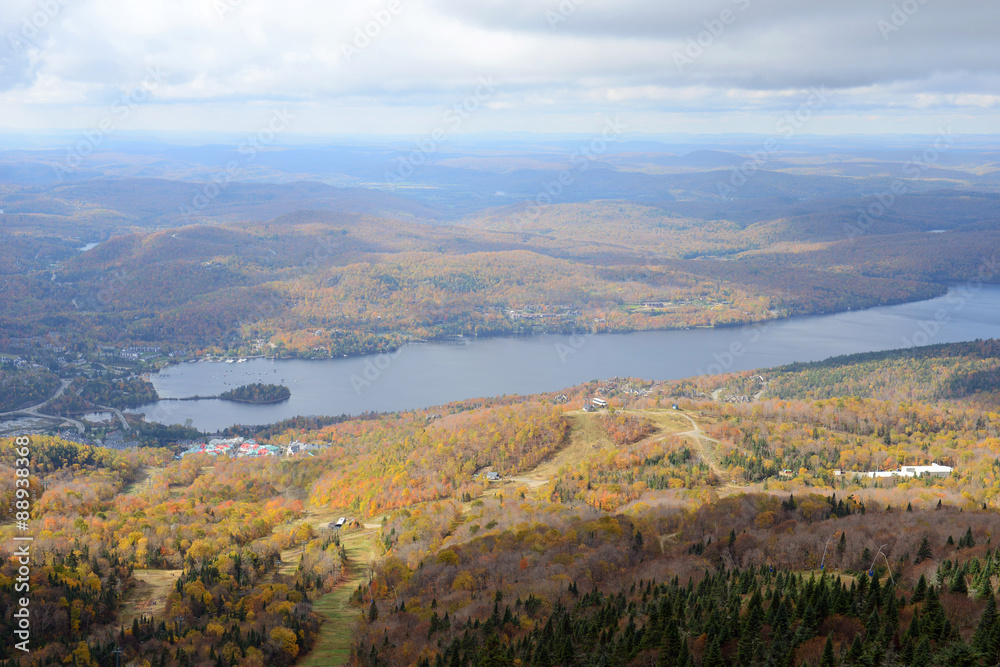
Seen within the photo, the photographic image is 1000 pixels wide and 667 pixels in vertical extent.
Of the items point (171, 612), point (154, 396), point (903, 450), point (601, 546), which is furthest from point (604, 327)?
point (171, 612)

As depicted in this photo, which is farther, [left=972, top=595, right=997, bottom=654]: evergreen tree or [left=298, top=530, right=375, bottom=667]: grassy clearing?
[left=298, top=530, right=375, bottom=667]: grassy clearing

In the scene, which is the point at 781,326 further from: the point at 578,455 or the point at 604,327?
the point at 578,455

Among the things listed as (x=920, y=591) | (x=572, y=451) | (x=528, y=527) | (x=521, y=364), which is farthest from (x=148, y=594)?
(x=521, y=364)

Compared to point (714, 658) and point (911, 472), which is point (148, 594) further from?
point (911, 472)

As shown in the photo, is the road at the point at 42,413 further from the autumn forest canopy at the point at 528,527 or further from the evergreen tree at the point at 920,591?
the evergreen tree at the point at 920,591

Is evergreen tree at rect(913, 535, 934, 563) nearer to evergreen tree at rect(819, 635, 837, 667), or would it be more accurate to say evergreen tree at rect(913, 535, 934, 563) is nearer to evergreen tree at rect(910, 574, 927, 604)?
evergreen tree at rect(910, 574, 927, 604)

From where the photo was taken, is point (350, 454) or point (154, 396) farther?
point (154, 396)

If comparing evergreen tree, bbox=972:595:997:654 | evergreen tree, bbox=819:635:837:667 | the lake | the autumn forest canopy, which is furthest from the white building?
the lake
